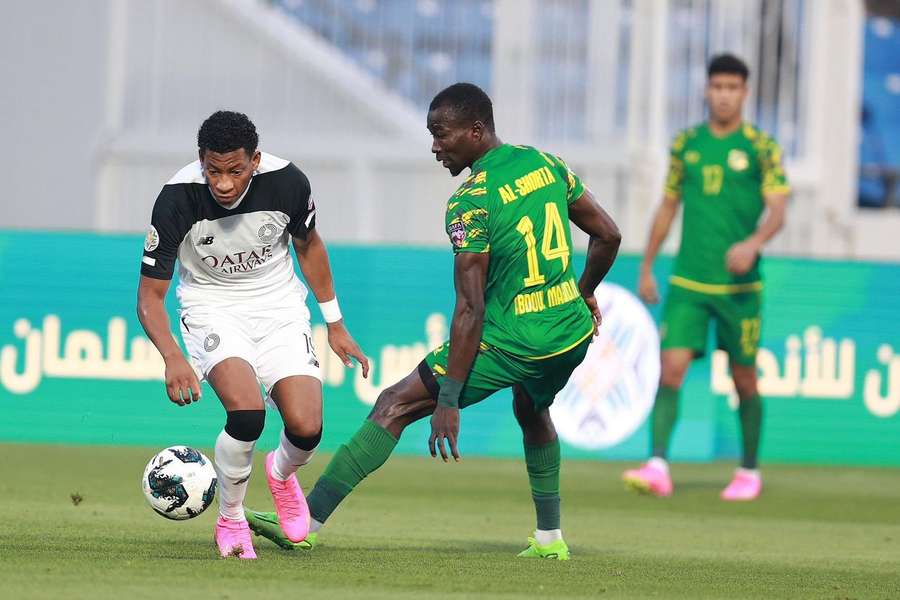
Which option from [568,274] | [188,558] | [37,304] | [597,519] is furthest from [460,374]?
[37,304]

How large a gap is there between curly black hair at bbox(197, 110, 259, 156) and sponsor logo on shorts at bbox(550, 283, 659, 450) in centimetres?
517

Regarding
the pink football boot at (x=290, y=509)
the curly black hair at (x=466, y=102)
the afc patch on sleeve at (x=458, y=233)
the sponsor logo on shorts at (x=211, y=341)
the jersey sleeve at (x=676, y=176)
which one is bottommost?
the pink football boot at (x=290, y=509)

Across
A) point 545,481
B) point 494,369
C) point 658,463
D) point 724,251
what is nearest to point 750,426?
point 658,463

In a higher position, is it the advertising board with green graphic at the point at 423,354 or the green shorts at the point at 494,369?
the green shorts at the point at 494,369

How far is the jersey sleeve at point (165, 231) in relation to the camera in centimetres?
556

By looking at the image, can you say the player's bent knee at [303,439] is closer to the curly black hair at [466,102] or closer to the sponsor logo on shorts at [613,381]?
the curly black hair at [466,102]

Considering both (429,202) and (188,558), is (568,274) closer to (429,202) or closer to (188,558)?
(188,558)

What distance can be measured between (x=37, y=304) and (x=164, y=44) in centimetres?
631

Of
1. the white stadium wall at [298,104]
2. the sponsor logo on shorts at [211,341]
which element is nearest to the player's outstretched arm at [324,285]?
the sponsor logo on shorts at [211,341]

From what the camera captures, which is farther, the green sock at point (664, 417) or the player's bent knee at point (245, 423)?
the green sock at point (664, 417)

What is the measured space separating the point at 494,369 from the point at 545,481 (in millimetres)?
587

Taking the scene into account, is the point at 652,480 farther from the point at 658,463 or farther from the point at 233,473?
the point at 233,473

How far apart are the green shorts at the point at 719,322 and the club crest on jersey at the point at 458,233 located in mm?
3741

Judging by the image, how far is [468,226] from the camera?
18.0 feet
